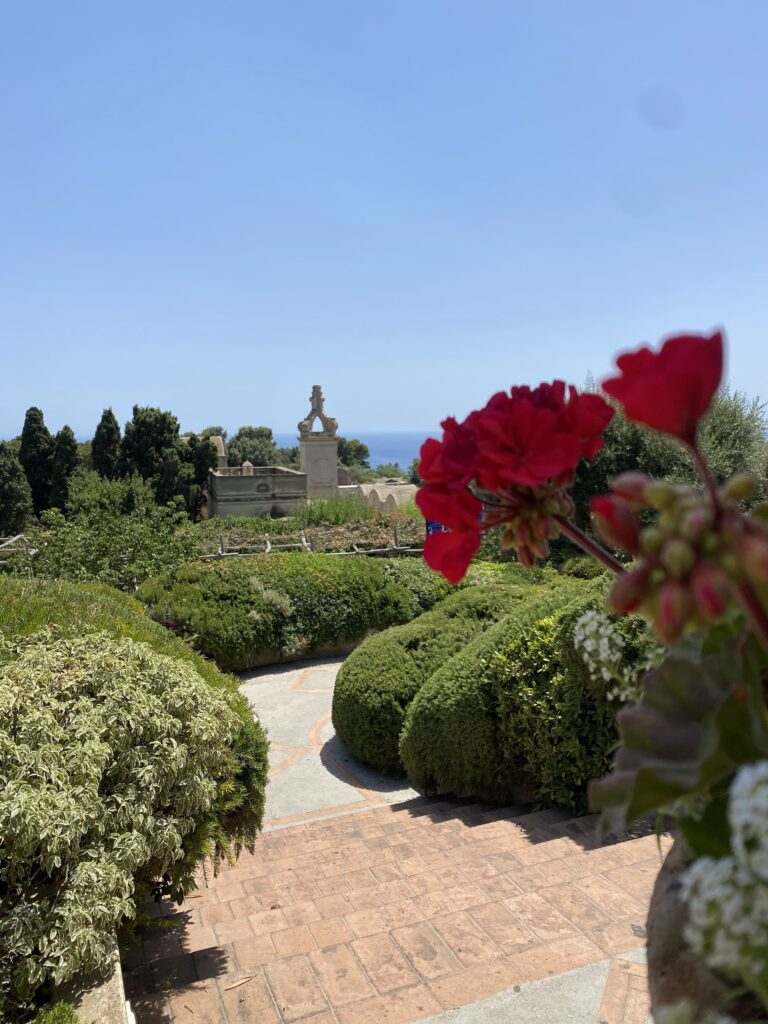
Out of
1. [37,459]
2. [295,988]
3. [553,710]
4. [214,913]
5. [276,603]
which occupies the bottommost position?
[214,913]

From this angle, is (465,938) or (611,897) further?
(611,897)

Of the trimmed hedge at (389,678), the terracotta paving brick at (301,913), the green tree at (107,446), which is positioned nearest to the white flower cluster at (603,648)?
the terracotta paving brick at (301,913)

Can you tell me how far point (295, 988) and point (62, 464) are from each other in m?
27.1

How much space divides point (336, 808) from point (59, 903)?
410 cm

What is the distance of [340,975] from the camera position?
3.05 metres

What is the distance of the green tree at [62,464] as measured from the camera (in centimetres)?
2712

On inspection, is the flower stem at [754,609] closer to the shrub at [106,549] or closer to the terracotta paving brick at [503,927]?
the terracotta paving brick at [503,927]

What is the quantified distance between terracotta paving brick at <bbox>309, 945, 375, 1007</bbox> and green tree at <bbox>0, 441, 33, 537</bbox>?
2535 centimetres

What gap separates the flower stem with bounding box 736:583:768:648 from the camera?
566 millimetres

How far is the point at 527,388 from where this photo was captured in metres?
0.94

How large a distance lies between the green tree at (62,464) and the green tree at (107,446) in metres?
1.02

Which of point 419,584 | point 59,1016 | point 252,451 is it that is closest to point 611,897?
point 59,1016

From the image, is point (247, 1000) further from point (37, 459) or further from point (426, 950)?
point (37, 459)

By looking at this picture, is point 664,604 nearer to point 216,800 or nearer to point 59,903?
point 59,903
